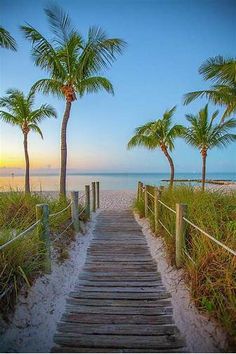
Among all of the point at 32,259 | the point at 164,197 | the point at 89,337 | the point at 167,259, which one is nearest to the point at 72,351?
the point at 89,337

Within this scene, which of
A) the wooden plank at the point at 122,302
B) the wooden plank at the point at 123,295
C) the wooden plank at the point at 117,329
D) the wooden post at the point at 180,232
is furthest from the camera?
the wooden post at the point at 180,232

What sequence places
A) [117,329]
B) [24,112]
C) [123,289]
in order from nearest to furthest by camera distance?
1. [117,329]
2. [123,289]
3. [24,112]

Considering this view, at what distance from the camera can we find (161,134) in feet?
49.0

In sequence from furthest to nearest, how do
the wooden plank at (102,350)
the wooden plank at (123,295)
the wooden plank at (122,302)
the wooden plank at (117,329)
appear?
1. the wooden plank at (123,295)
2. the wooden plank at (122,302)
3. the wooden plank at (117,329)
4. the wooden plank at (102,350)

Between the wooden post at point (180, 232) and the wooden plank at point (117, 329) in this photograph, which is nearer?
the wooden plank at point (117, 329)

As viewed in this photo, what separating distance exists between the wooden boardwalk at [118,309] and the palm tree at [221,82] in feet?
22.9

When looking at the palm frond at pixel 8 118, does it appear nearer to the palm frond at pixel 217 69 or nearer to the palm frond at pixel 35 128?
the palm frond at pixel 35 128

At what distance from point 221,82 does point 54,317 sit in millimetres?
10011

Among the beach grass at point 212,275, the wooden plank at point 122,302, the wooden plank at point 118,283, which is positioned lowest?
the wooden plank at point 122,302

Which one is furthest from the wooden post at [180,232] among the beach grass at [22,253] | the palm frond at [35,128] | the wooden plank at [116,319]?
the palm frond at [35,128]

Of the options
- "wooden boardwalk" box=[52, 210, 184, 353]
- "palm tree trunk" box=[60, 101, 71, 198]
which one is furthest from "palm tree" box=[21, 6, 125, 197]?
"wooden boardwalk" box=[52, 210, 184, 353]

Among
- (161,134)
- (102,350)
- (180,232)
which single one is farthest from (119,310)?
(161,134)

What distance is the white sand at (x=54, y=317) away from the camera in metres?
2.78

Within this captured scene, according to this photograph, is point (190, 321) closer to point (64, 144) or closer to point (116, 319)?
point (116, 319)
